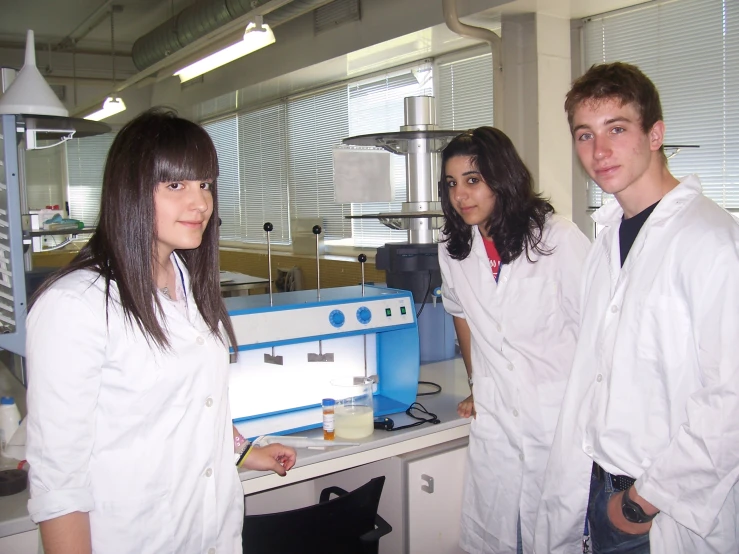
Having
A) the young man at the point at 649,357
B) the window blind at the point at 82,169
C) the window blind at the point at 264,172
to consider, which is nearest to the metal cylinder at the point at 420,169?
the young man at the point at 649,357

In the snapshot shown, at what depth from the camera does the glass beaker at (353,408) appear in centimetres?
174

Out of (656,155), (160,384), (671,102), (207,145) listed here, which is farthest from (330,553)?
(671,102)

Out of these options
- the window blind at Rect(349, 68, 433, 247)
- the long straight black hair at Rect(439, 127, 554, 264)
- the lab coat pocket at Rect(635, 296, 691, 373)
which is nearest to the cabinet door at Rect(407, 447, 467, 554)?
the long straight black hair at Rect(439, 127, 554, 264)

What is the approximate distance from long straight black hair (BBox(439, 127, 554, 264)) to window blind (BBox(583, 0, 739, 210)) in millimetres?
1867

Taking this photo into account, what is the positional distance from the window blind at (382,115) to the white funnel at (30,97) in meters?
2.87

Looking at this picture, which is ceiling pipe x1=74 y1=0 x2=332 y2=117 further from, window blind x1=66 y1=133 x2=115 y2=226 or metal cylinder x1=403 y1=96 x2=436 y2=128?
window blind x1=66 y1=133 x2=115 y2=226

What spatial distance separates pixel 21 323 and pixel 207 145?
3.89 feet

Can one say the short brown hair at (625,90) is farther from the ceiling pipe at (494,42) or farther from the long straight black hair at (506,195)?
the ceiling pipe at (494,42)

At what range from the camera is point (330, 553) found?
152 centimetres

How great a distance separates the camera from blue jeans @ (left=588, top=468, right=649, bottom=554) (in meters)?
1.27

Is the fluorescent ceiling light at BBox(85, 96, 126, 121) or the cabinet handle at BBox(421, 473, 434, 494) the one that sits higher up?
the fluorescent ceiling light at BBox(85, 96, 126, 121)

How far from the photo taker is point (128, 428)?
3.45 ft

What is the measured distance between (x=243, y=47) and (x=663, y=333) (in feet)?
9.28

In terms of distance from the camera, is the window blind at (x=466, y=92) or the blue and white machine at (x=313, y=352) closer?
the blue and white machine at (x=313, y=352)
